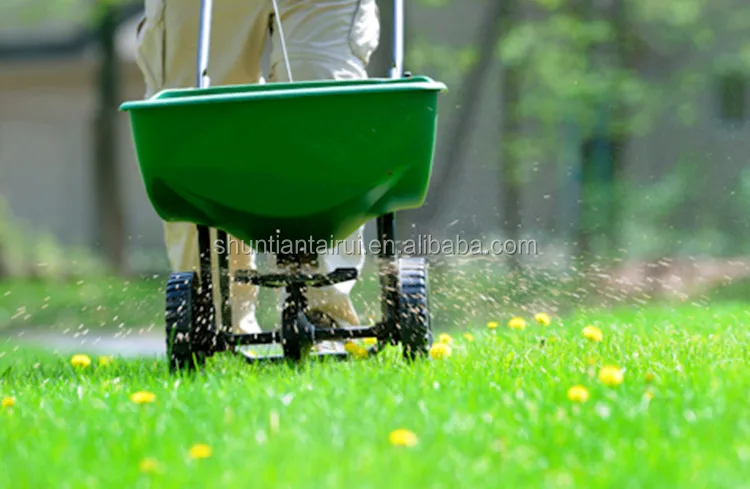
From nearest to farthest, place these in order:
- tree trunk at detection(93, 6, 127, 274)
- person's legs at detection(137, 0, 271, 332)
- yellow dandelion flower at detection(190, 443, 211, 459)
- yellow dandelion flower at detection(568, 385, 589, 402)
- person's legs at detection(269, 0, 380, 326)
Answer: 1. yellow dandelion flower at detection(190, 443, 211, 459)
2. yellow dandelion flower at detection(568, 385, 589, 402)
3. person's legs at detection(269, 0, 380, 326)
4. person's legs at detection(137, 0, 271, 332)
5. tree trunk at detection(93, 6, 127, 274)

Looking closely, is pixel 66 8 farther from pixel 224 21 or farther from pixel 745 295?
pixel 224 21

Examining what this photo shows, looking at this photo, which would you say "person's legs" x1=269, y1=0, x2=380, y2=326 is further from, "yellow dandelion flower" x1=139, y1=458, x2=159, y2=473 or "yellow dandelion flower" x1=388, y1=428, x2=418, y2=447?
"yellow dandelion flower" x1=139, y1=458, x2=159, y2=473

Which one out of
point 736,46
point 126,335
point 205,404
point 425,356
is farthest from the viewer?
point 736,46

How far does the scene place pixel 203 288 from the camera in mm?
3029

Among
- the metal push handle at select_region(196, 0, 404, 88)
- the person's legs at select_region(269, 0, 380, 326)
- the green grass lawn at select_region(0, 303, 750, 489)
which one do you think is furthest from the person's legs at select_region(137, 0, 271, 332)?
the green grass lawn at select_region(0, 303, 750, 489)

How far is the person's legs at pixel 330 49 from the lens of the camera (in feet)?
10.6

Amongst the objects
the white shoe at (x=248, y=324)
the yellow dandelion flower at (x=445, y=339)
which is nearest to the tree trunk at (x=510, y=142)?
the yellow dandelion flower at (x=445, y=339)

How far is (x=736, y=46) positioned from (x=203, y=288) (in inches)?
352

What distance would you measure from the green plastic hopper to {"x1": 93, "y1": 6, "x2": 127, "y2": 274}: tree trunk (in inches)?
281

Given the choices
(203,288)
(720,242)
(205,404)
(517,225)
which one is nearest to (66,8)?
(517,225)

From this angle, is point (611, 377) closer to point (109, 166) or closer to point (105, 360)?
point (105, 360)

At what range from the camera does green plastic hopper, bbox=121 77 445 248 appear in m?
2.66

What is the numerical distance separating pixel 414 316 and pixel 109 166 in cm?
738

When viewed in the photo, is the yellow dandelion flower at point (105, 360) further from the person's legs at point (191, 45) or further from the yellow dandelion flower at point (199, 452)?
the yellow dandelion flower at point (199, 452)
